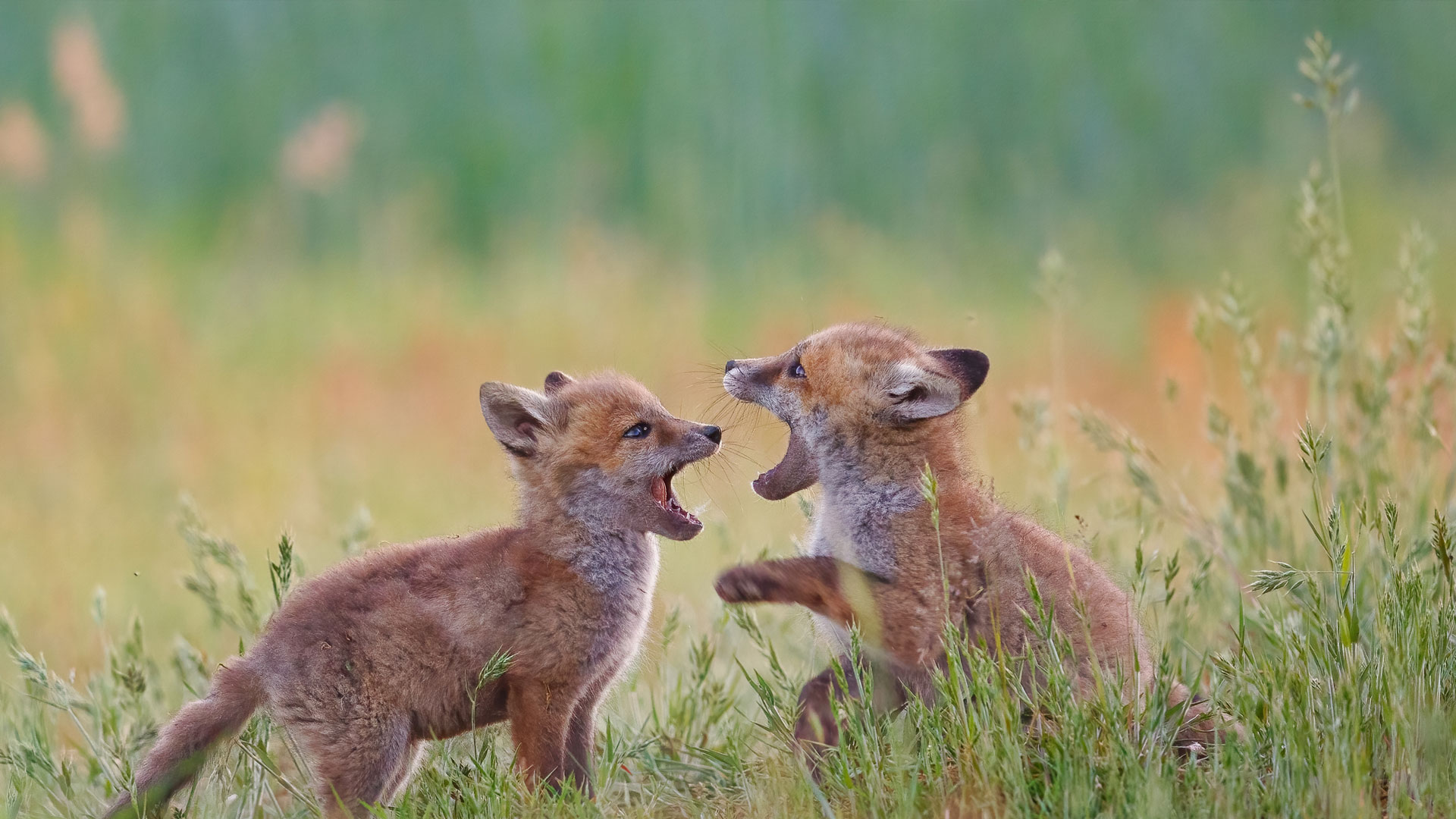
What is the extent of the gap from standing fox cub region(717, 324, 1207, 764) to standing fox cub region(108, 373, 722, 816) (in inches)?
21.3

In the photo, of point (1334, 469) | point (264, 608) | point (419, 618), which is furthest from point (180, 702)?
point (1334, 469)

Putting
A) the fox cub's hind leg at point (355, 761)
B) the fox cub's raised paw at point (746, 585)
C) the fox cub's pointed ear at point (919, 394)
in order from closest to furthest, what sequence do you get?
the fox cub's raised paw at point (746, 585)
the fox cub's hind leg at point (355, 761)
the fox cub's pointed ear at point (919, 394)

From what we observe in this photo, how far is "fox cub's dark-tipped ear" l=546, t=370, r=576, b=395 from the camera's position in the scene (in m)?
5.80

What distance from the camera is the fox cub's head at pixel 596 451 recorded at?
5.34 metres

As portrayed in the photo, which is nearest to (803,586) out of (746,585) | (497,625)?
(746,585)

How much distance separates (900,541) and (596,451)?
56.0 inches

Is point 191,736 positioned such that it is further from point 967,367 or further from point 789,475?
point 967,367

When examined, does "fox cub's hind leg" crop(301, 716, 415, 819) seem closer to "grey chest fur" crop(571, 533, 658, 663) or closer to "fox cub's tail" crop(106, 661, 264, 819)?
"fox cub's tail" crop(106, 661, 264, 819)

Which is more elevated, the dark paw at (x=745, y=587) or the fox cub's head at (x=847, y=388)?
the fox cub's head at (x=847, y=388)

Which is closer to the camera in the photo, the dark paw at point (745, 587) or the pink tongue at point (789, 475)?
the dark paw at point (745, 587)

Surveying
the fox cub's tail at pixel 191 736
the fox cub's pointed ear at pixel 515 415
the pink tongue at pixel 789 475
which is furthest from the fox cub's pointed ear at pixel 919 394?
the fox cub's tail at pixel 191 736

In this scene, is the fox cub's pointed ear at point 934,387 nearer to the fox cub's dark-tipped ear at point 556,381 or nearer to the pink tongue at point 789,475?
the pink tongue at point 789,475

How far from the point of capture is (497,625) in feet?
15.8

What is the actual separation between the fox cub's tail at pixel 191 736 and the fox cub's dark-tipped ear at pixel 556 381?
1784 millimetres
